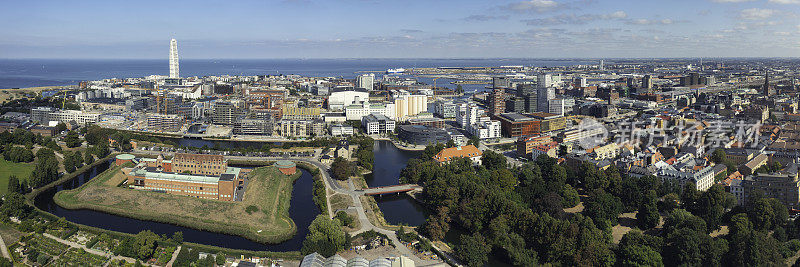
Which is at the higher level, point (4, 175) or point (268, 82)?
point (268, 82)

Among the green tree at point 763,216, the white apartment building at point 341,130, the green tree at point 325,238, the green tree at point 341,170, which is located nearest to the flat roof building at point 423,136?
the white apartment building at point 341,130

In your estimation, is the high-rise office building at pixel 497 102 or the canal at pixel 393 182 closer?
the canal at pixel 393 182

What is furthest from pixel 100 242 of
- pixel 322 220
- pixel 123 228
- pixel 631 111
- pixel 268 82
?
pixel 268 82

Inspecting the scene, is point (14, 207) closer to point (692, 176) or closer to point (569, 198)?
point (569, 198)

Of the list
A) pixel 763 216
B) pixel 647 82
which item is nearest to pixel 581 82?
pixel 647 82

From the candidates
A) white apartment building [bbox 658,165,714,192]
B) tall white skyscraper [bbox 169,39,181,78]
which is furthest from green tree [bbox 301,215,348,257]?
tall white skyscraper [bbox 169,39,181,78]

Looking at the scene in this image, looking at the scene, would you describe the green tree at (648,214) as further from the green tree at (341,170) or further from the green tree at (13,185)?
the green tree at (13,185)

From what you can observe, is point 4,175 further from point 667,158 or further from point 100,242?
point 667,158
